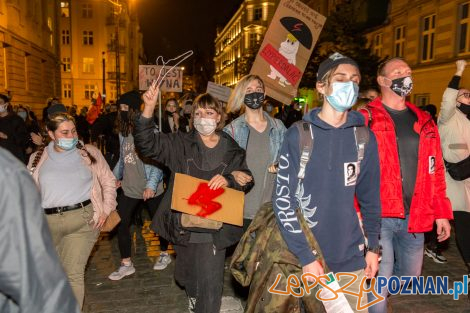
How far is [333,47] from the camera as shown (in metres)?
19.4

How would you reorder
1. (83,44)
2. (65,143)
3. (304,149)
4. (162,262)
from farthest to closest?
(83,44) → (162,262) → (65,143) → (304,149)

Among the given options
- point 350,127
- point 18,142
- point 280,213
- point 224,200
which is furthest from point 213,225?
point 18,142

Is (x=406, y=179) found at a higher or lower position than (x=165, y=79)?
lower

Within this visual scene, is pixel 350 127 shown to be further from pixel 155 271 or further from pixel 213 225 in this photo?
pixel 155 271

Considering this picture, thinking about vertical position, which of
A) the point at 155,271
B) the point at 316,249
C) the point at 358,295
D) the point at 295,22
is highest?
the point at 295,22

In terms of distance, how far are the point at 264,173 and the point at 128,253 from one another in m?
2.43

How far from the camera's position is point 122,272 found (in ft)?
18.6

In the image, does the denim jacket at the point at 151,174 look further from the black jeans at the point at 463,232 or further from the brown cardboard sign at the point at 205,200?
the black jeans at the point at 463,232

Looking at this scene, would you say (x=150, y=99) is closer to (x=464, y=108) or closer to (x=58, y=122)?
(x=58, y=122)

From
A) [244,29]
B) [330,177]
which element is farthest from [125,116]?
[244,29]

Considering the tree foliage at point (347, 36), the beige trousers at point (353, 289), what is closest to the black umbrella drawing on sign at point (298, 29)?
the beige trousers at point (353, 289)

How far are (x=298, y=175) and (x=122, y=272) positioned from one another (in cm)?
384

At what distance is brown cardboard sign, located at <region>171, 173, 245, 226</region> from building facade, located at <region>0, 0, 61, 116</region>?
67.1ft

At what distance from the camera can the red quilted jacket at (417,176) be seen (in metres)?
3.47
